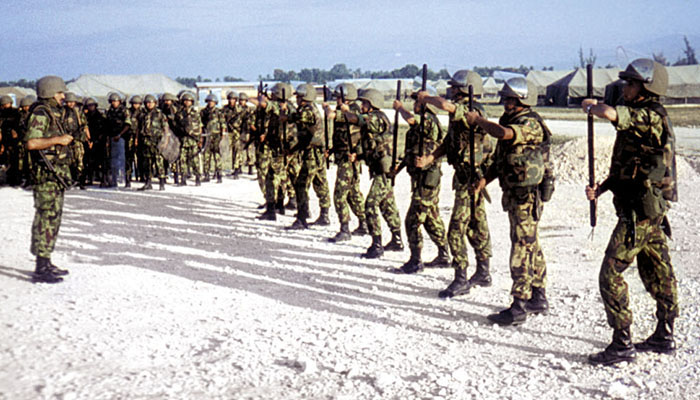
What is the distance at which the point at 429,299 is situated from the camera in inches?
251

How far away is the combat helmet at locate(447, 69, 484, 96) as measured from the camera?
6535 millimetres

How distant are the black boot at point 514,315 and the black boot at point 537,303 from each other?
270 millimetres

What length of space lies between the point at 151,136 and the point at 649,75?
11509mm

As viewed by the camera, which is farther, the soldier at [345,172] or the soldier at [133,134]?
the soldier at [133,134]

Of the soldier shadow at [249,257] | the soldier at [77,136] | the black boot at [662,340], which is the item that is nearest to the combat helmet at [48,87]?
the soldier at [77,136]

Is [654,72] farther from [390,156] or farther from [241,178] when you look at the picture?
[241,178]

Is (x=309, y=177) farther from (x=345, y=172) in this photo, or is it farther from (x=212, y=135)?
(x=212, y=135)

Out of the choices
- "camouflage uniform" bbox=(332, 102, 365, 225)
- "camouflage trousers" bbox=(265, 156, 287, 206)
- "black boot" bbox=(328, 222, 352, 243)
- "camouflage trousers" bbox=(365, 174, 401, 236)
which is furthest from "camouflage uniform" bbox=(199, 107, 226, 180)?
"camouflage trousers" bbox=(365, 174, 401, 236)

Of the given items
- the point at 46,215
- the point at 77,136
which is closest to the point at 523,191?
the point at 46,215

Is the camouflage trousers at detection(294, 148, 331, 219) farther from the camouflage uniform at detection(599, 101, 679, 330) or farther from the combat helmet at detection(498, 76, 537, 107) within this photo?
the camouflage uniform at detection(599, 101, 679, 330)

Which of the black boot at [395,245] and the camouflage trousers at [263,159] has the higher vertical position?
the camouflage trousers at [263,159]

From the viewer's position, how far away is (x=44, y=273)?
269 inches

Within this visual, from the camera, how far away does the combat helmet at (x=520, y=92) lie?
557 centimetres

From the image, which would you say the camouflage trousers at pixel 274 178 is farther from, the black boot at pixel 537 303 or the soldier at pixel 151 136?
the black boot at pixel 537 303
